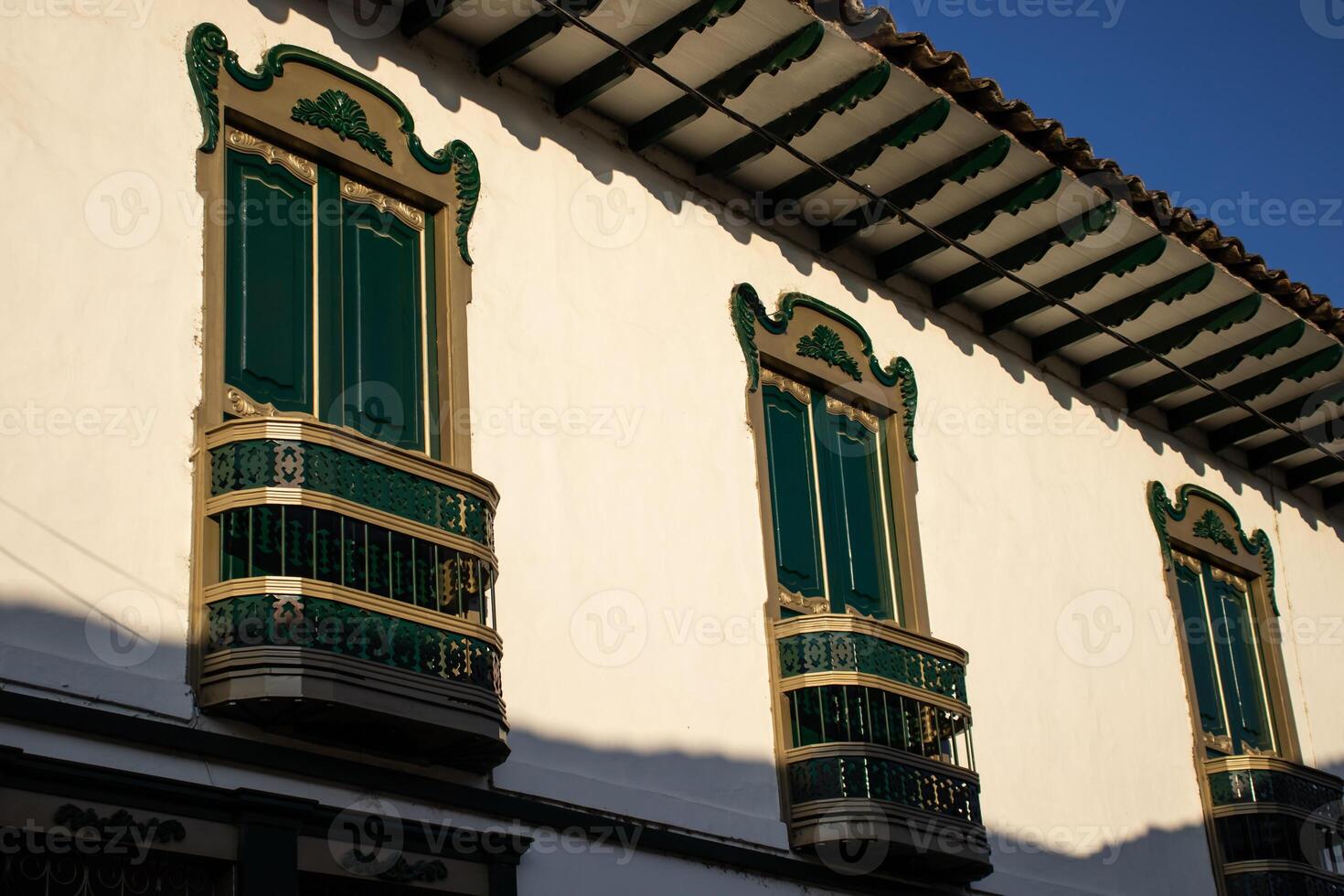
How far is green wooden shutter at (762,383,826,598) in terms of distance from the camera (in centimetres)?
921

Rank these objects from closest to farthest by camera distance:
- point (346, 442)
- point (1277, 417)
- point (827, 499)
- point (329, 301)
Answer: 1. point (346, 442)
2. point (329, 301)
3. point (827, 499)
4. point (1277, 417)

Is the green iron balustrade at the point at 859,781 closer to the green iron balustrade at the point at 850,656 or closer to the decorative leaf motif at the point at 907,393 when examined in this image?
the green iron balustrade at the point at 850,656

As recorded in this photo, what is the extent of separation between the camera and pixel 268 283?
7484mm

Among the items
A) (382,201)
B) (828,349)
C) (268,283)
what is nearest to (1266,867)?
(828,349)

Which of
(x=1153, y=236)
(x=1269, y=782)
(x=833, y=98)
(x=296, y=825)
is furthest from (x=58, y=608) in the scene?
(x=1269, y=782)

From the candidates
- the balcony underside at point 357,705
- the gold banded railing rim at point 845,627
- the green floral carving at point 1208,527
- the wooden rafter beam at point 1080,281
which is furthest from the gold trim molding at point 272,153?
the green floral carving at point 1208,527

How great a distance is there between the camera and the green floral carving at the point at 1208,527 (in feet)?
38.8

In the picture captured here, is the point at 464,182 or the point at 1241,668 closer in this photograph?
the point at 464,182

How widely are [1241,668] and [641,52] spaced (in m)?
5.60

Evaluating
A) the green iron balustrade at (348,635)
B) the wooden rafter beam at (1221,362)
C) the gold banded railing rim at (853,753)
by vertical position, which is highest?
the wooden rafter beam at (1221,362)

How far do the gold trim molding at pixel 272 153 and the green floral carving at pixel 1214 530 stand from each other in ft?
21.1

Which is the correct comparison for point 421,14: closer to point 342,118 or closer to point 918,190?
→ point 342,118

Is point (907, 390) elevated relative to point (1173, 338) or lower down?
lower down

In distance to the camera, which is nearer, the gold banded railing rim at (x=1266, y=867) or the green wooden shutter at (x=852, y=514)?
the green wooden shutter at (x=852, y=514)
